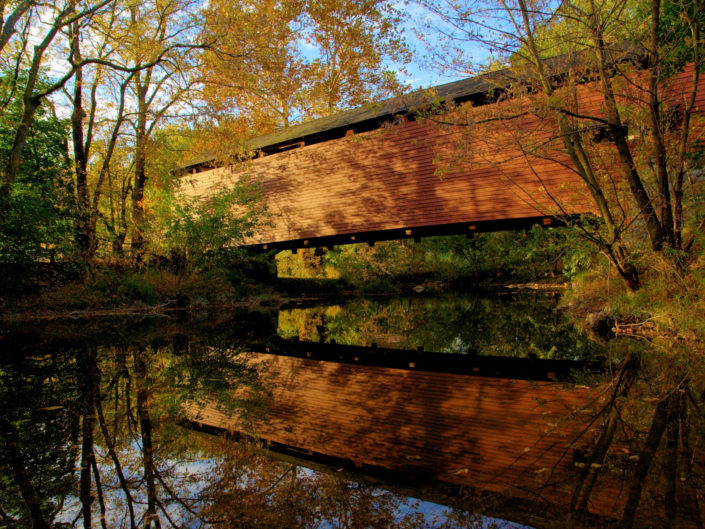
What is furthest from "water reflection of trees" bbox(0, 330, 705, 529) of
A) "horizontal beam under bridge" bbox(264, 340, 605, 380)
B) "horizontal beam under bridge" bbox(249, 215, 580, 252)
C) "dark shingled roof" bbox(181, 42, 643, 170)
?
"horizontal beam under bridge" bbox(249, 215, 580, 252)

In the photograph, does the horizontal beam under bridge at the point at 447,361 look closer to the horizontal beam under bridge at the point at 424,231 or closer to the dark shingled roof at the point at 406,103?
the dark shingled roof at the point at 406,103

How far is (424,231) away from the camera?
11695 mm

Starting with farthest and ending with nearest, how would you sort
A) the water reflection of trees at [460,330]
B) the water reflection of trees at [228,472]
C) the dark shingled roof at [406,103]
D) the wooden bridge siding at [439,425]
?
the dark shingled roof at [406,103]
the water reflection of trees at [460,330]
the wooden bridge siding at [439,425]
the water reflection of trees at [228,472]

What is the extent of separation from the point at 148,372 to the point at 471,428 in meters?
2.87

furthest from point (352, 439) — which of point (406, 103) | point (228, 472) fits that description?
point (406, 103)

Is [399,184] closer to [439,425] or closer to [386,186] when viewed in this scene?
[386,186]

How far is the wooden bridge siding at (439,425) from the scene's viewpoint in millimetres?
1967

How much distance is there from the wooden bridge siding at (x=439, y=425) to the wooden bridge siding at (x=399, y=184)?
5564 millimetres

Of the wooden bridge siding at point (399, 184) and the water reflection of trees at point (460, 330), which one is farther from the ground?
the wooden bridge siding at point (399, 184)

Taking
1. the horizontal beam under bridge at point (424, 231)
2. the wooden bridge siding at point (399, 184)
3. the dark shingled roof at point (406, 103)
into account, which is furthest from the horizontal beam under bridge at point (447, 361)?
the horizontal beam under bridge at point (424, 231)

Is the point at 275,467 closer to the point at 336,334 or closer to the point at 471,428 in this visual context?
the point at 471,428

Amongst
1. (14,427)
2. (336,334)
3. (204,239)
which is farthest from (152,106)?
(14,427)

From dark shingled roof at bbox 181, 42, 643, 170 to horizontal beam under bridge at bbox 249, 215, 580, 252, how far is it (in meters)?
2.90

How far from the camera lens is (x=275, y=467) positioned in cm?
206
